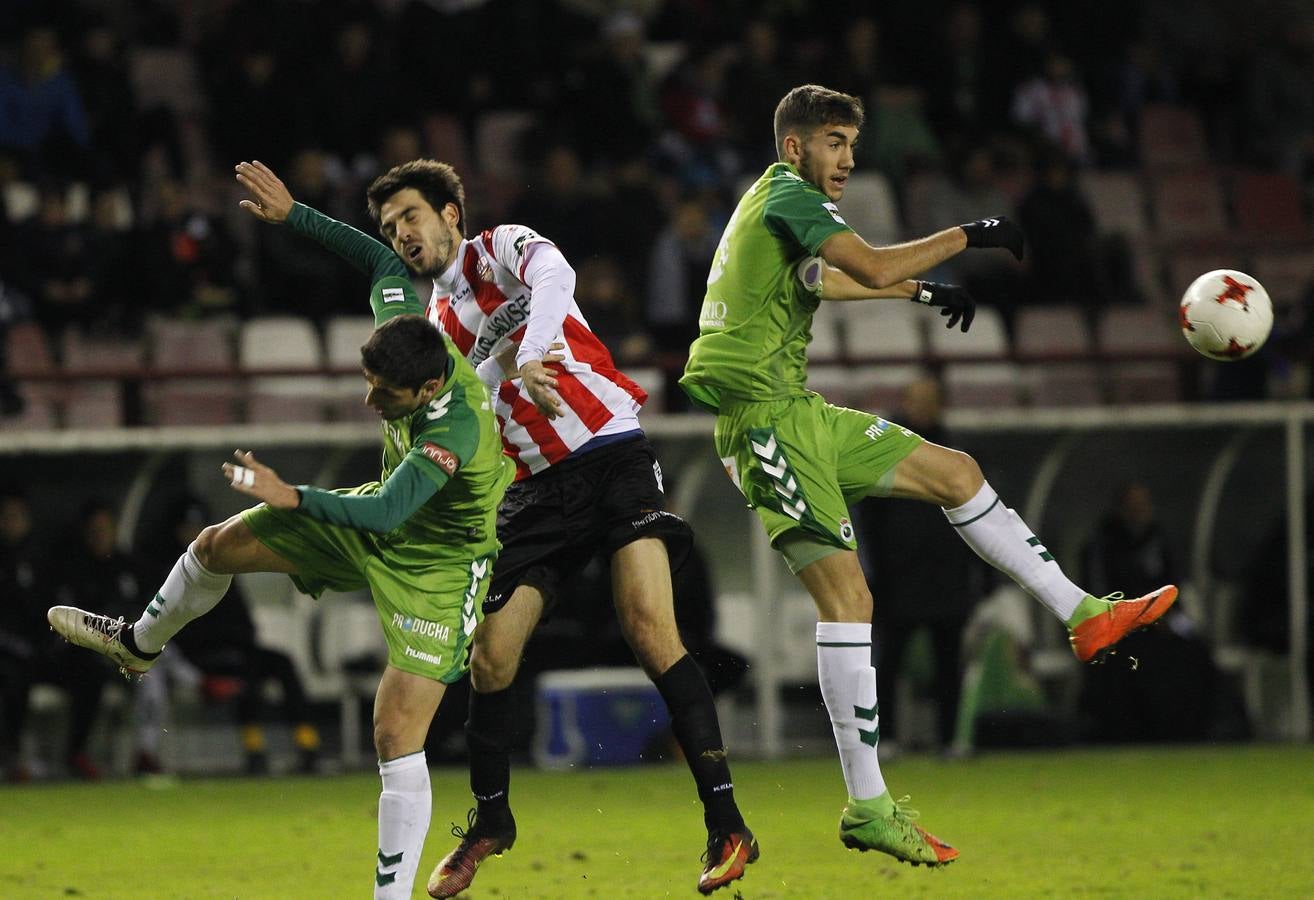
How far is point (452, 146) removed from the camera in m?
14.8

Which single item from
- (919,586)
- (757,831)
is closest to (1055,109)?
(919,586)

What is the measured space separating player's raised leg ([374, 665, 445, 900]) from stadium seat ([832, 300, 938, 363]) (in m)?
7.93

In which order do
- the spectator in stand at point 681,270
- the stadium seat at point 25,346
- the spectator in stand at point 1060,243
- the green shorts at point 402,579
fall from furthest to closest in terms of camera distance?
the spectator in stand at point 1060,243
the spectator in stand at point 681,270
the stadium seat at point 25,346
the green shorts at point 402,579

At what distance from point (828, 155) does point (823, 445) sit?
979 mm

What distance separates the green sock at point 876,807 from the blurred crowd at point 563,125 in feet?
21.4

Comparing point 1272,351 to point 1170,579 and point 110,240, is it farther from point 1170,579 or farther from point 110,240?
point 110,240

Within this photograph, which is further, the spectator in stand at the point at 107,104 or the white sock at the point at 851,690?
the spectator in stand at the point at 107,104

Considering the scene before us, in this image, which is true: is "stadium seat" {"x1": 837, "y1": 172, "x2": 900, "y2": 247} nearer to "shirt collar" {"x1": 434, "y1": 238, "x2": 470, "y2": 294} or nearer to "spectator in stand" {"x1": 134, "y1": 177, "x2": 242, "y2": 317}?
"spectator in stand" {"x1": 134, "y1": 177, "x2": 242, "y2": 317}

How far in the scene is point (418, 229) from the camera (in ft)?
23.1

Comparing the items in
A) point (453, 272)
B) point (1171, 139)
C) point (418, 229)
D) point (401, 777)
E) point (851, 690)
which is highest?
point (1171, 139)

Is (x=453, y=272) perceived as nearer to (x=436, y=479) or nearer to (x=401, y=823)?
(x=436, y=479)

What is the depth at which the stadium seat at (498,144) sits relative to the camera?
48.8 ft

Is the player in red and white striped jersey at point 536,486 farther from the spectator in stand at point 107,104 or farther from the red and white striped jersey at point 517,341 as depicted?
the spectator in stand at point 107,104

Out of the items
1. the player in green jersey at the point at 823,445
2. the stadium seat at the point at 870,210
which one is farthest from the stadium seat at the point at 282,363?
the player in green jersey at the point at 823,445
